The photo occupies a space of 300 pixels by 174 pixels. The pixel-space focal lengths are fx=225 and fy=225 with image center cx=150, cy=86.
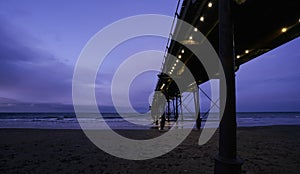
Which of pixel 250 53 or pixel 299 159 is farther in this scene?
pixel 250 53

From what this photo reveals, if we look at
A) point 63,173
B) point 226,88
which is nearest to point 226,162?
point 226,88

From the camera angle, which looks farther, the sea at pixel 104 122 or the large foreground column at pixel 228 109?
the sea at pixel 104 122

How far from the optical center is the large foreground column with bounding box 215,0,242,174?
10.4 feet

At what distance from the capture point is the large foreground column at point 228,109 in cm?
318

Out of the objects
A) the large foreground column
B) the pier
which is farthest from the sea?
the large foreground column

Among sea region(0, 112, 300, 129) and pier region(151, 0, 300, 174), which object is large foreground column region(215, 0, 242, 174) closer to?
pier region(151, 0, 300, 174)

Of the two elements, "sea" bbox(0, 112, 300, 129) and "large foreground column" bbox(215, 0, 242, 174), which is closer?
"large foreground column" bbox(215, 0, 242, 174)

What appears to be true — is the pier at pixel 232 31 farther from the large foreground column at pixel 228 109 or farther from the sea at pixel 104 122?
the sea at pixel 104 122

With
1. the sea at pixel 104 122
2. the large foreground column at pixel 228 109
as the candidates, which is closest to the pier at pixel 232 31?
the large foreground column at pixel 228 109

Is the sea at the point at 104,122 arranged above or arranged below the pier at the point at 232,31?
below

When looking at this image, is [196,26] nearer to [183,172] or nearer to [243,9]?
[243,9]

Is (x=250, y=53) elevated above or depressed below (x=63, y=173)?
above

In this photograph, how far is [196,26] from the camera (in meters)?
6.71

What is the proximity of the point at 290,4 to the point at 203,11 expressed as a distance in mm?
2089
